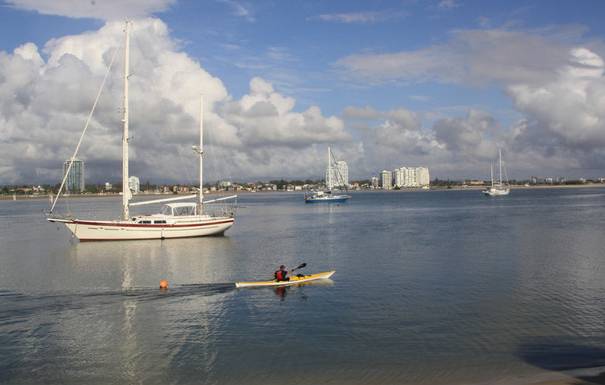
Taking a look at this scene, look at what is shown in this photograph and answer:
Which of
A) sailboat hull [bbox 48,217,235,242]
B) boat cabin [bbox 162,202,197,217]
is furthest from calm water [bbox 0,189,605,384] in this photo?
boat cabin [bbox 162,202,197,217]

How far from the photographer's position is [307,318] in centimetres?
2705

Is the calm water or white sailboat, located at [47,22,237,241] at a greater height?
white sailboat, located at [47,22,237,241]

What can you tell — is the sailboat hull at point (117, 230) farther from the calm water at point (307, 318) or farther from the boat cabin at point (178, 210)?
the calm water at point (307, 318)

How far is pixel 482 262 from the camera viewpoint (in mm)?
43719

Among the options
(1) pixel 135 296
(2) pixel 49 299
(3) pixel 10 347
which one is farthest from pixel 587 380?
(2) pixel 49 299

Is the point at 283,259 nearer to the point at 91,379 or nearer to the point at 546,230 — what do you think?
the point at 91,379

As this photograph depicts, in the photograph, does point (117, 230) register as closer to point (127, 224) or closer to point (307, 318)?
point (127, 224)

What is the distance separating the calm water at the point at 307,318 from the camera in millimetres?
19953

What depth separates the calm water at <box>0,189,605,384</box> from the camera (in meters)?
20.0

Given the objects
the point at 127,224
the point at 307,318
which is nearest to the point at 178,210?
the point at 127,224

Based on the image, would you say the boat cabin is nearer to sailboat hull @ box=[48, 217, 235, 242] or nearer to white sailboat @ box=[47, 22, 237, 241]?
white sailboat @ box=[47, 22, 237, 241]

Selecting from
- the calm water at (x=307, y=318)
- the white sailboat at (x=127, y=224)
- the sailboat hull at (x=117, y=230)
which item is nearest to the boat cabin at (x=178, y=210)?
the white sailboat at (x=127, y=224)

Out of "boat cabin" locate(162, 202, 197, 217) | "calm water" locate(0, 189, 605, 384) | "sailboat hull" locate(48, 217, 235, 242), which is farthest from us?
"boat cabin" locate(162, 202, 197, 217)

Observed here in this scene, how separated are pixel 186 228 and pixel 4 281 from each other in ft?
85.5
